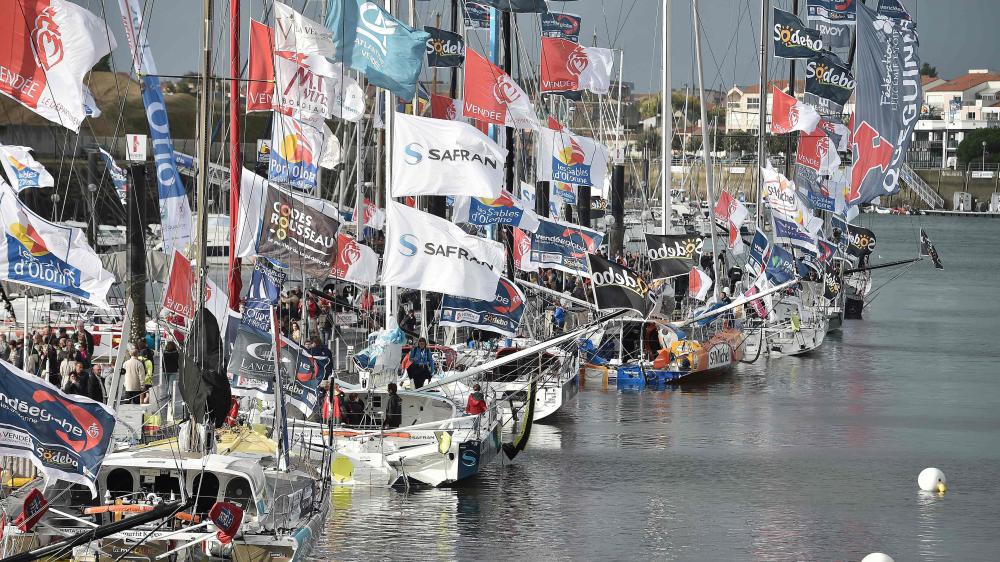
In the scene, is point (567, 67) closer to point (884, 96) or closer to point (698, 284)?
point (698, 284)

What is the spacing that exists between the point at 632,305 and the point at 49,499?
16658 millimetres

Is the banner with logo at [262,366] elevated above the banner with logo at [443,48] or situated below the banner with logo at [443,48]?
below

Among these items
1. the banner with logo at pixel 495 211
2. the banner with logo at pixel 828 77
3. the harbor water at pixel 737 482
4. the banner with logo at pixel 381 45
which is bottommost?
the harbor water at pixel 737 482

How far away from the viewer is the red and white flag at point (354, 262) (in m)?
31.4

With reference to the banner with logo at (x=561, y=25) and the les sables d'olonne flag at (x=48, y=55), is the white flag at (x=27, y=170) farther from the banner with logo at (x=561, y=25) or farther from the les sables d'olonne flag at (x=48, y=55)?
the banner with logo at (x=561, y=25)

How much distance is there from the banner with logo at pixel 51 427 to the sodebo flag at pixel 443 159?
45.0 feet

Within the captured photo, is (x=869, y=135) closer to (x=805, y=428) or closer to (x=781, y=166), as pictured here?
(x=805, y=428)

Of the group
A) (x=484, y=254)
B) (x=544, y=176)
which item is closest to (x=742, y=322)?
(x=544, y=176)

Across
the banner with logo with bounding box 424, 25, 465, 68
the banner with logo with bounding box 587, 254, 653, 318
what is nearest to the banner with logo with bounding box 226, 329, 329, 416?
the banner with logo with bounding box 587, 254, 653, 318

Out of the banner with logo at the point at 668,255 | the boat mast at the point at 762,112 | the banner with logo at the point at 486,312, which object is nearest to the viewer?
the banner with logo at the point at 486,312

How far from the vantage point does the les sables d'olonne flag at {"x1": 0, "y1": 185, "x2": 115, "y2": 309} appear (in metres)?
18.3

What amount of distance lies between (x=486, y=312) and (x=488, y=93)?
520cm

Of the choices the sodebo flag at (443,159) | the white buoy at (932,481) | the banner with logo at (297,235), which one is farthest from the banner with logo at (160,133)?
the white buoy at (932,481)

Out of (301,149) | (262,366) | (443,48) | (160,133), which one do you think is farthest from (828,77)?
(262,366)
